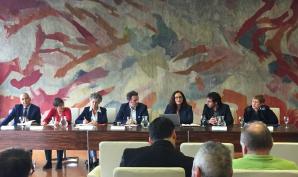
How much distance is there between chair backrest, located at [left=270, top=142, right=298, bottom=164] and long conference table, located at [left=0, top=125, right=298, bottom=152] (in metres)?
1.50

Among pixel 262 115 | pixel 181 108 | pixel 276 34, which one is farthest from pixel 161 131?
pixel 276 34

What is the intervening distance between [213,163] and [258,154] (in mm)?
718

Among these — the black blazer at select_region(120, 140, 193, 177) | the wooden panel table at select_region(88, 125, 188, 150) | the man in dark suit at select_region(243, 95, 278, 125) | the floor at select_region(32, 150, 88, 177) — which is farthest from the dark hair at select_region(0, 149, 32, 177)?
the man in dark suit at select_region(243, 95, 278, 125)

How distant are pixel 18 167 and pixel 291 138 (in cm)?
388

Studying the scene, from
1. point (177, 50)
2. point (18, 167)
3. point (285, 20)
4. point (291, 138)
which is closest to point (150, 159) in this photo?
point (18, 167)

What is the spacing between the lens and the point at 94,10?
293 inches

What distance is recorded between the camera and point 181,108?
244 inches

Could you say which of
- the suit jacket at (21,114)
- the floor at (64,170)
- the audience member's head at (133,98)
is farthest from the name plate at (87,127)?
the suit jacket at (21,114)

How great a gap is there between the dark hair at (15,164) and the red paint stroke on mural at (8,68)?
6.19 m

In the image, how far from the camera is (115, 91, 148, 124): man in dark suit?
6241 mm

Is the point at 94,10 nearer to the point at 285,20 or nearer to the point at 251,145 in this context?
the point at 285,20

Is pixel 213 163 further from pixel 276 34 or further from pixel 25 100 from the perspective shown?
pixel 276 34

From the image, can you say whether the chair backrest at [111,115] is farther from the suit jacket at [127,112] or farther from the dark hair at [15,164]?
the dark hair at [15,164]

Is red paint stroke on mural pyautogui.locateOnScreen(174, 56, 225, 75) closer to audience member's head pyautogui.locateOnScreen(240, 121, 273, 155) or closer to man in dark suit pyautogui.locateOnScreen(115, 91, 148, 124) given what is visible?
man in dark suit pyautogui.locateOnScreen(115, 91, 148, 124)
